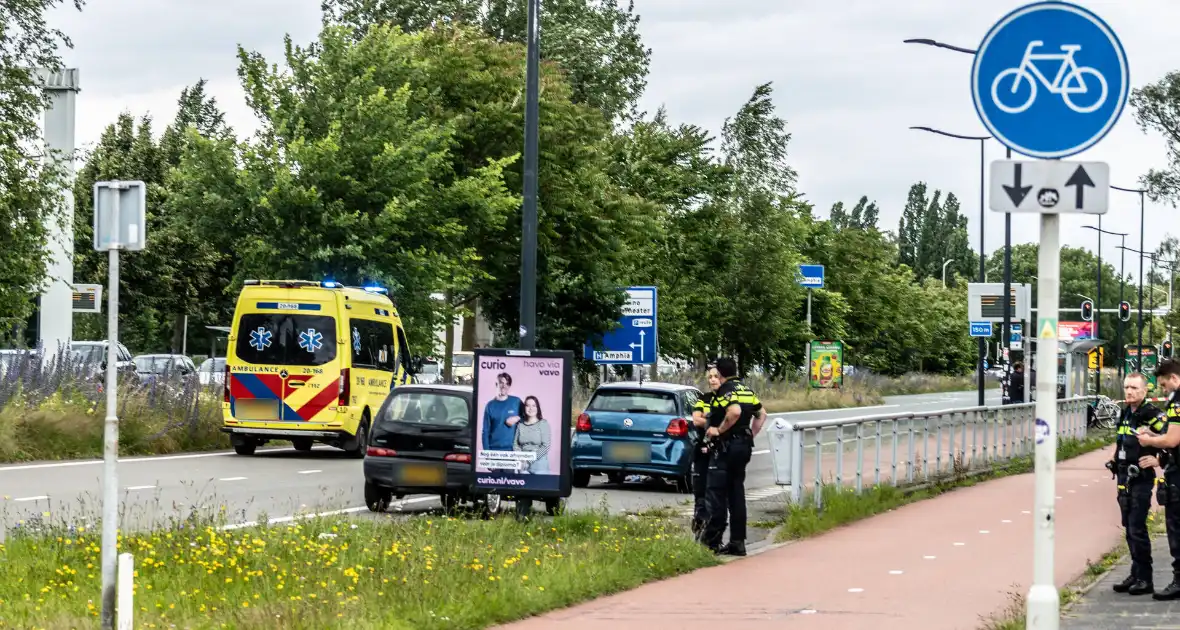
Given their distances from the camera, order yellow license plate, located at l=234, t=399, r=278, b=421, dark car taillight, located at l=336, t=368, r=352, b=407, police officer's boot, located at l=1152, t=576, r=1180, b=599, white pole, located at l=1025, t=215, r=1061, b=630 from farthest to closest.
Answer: dark car taillight, located at l=336, t=368, r=352, b=407 < yellow license plate, located at l=234, t=399, r=278, b=421 < police officer's boot, located at l=1152, t=576, r=1180, b=599 < white pole, located at l=1025, t=215, r=1061, b=630

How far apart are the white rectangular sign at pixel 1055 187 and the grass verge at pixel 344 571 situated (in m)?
4.00

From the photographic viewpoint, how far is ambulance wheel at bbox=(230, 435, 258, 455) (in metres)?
24.7

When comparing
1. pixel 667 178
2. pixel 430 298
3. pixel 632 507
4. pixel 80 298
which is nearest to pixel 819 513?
pixel 632 507

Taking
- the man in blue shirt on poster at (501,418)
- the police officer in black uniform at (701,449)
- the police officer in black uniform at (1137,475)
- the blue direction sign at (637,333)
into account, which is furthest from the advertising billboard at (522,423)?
the blue direction sign at (637,333)

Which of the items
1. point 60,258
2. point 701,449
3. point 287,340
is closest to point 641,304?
point 287,340

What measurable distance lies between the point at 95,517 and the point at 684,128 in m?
33.8

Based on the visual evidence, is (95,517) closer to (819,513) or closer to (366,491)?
(366,491)

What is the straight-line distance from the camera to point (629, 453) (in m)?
20.5

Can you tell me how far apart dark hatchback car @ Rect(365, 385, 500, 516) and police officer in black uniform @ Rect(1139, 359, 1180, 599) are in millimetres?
7109

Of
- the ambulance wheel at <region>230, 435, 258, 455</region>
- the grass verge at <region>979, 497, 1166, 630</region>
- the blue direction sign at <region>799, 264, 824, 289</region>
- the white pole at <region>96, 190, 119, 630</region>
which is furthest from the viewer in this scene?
the blue direction sign at <region>799, 264, 824, 289</region>

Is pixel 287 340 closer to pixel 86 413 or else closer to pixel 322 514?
pixel 86 413

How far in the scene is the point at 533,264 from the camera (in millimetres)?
16469

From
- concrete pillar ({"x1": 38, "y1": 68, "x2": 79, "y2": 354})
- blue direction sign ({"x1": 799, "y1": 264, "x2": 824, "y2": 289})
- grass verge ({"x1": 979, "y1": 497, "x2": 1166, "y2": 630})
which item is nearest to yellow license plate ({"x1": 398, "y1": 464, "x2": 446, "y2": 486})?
grass verge ({"x1": 979, "y1": 497, "x2": 1166, "y2": 630})

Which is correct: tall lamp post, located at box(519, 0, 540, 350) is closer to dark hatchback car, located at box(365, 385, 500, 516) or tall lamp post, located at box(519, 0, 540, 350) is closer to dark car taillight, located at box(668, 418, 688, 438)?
dark hatchback car, located at box(365, 385, 500, 516)
